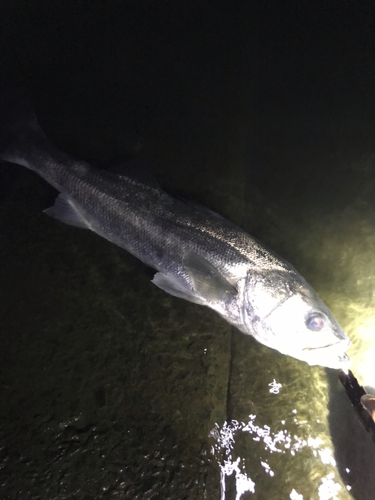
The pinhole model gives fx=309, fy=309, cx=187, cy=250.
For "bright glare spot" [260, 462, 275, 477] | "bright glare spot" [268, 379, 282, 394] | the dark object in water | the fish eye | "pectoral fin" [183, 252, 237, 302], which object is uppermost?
"pectoral fin" [183, 252, 237, 302]

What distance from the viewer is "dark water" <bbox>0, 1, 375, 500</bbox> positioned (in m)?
2.25

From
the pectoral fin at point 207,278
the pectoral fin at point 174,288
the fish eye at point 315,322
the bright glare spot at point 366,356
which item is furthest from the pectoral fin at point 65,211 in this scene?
the bright glare spot at point 366,356

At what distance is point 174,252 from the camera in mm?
2420

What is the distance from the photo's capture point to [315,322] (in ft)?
7.25

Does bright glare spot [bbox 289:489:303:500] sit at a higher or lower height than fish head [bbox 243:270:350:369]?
lower

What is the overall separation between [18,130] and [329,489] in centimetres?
382

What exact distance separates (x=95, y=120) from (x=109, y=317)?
6.20 ft

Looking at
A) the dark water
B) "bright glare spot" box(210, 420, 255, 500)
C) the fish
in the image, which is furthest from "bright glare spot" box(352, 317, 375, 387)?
"bright glare spot" box(210, 420, 255, 500)

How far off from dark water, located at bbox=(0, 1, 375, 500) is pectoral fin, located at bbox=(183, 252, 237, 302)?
377 millimetres

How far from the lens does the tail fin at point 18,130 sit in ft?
8.80

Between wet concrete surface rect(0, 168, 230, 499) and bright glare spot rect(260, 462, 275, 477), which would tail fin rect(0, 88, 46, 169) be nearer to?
wet concrete surface rect(0, 168, 230, 499)

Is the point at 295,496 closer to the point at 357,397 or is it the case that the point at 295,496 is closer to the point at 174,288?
the point at 357,397

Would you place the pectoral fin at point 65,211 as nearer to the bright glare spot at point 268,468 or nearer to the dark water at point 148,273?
the dark water at point 148,273

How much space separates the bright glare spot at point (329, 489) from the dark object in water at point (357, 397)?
476 mm
